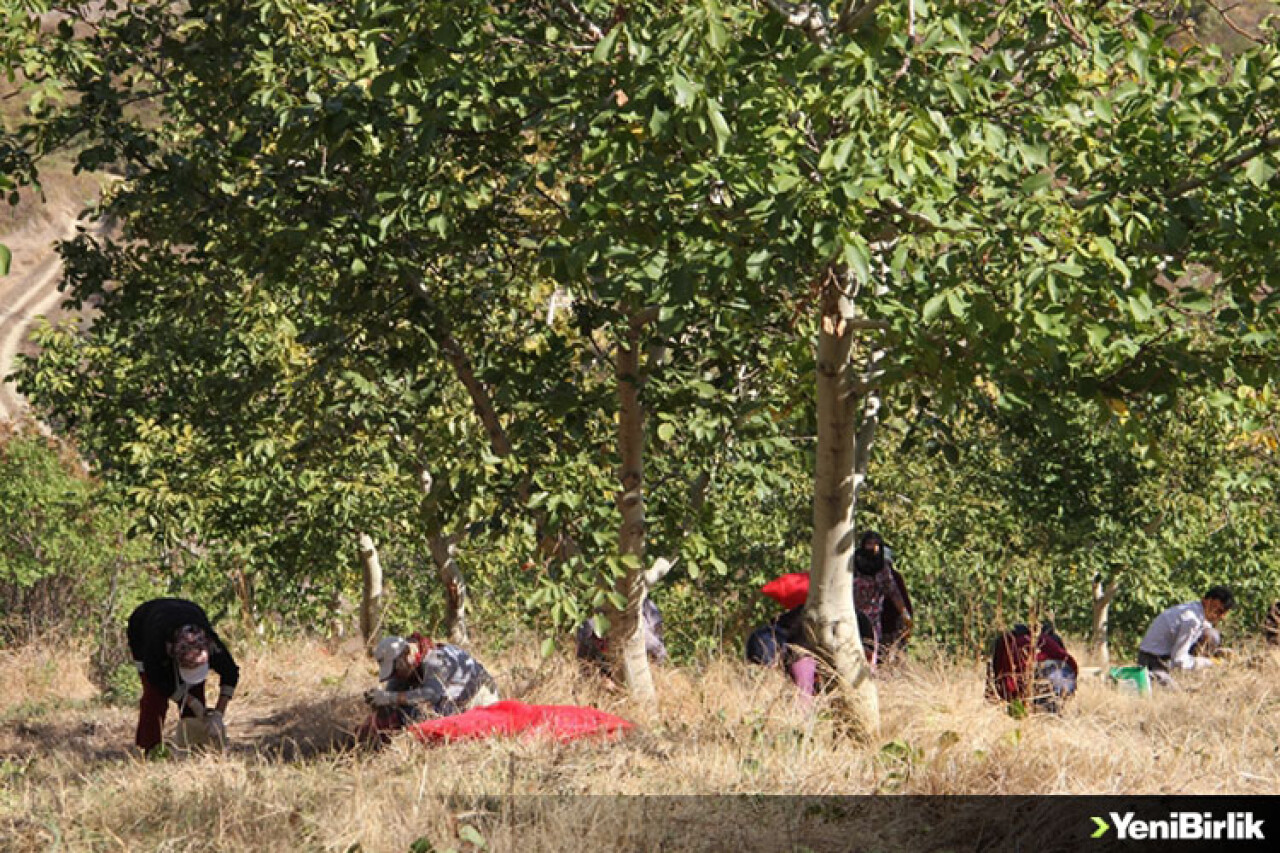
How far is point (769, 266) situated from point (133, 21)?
478 centimetres

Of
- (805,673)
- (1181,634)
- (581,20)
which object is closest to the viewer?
(581,20)

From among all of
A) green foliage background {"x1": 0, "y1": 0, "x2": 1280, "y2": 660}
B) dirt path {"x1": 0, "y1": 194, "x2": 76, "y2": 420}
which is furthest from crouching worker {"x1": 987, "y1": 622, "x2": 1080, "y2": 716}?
dirt path {"x1": 0, "y1": 194, "x2": 76, "y2": 420}

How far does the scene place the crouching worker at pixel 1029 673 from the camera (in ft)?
22.4

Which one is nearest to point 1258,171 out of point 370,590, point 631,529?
point 631,529

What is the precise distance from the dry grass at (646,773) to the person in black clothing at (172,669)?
3.58 feet

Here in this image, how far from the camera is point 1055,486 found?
55.5ft

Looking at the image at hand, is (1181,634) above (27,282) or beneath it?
beneath

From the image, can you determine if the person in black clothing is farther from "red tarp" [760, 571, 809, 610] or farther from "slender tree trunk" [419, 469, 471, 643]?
"slender tree trunk" [419, 469, 471, 643]

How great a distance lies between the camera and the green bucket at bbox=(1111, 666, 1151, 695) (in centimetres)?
991

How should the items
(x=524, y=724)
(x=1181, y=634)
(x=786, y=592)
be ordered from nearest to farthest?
1. (x=524, y=724)
2. (x=786, y=592)
3. (x=1181, y=634)

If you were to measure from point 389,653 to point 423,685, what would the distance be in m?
0.28

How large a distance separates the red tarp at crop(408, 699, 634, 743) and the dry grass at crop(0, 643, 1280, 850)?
19 centimetres

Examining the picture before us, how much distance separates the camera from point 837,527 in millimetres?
6660

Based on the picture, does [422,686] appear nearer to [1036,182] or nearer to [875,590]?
[875,590]
